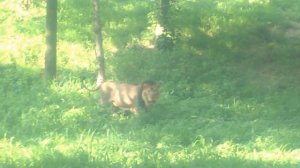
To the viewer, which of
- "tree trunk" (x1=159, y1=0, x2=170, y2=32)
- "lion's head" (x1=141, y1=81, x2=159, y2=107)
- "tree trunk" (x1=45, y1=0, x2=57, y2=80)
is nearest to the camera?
"lion's head" (x1=141, y1=81, x2=159, y2=107)

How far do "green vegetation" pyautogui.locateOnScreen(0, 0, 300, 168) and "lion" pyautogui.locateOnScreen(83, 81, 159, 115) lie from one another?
0.23 metres

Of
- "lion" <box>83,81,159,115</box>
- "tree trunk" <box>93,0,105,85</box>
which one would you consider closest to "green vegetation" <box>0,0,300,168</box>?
"lion" <box>83,81,159,115</box>

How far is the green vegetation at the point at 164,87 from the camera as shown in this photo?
9180 millimetres

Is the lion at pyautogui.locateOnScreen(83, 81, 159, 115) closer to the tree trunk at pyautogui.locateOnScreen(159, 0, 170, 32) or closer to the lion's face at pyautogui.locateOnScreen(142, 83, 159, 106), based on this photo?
the lion's face at pyautogui.locateOnScreen(142, 83, 159, 106)

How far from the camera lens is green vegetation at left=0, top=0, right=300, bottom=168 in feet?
30.1

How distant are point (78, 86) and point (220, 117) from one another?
3592mm

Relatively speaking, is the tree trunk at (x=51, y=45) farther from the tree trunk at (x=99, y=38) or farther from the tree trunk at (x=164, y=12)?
the tree trunk at (x=164, y=12)

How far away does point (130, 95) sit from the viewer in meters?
12.6

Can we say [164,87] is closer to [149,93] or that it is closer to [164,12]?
[149,93]

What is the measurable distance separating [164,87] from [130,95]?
6.53ft

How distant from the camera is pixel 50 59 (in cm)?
1509

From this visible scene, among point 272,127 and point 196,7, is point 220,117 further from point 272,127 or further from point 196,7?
point 196,7

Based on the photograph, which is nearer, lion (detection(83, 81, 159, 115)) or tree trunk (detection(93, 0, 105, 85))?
lion (detection(83, 81, 159, 115))

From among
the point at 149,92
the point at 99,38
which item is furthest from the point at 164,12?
the point at 149,92
